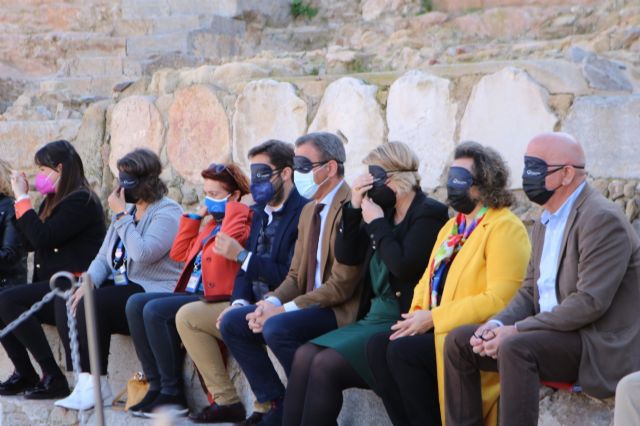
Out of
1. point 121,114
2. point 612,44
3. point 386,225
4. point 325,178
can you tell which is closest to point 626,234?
Result: point 386,225

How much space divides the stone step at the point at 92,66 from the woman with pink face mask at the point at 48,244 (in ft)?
9.04

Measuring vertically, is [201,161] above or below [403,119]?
below

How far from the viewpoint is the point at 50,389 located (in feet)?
24.0

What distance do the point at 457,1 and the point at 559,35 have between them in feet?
4.13

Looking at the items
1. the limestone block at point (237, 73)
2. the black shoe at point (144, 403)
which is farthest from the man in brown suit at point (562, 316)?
the limestone block at point (237, 73)

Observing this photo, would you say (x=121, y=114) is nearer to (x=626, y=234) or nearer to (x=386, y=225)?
(x=386, y=225)

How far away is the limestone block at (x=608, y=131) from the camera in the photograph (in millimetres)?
5758

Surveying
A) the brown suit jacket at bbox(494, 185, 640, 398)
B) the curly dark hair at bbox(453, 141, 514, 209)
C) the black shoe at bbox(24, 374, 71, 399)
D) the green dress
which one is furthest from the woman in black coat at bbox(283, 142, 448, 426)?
the black shoe at bbox(24, 374, 71, 399)

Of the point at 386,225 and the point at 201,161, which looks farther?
the point at 201,161

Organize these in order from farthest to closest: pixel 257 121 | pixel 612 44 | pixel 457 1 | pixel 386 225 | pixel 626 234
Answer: pixel 457 1, pixel 257 121, pixel 612 44, pixel 386 225, pixel 626 234

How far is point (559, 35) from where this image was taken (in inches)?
327

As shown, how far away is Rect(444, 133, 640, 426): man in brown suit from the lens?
483cm

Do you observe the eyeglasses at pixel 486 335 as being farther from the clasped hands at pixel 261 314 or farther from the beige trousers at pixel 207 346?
the beige trousers at pixel 207 346

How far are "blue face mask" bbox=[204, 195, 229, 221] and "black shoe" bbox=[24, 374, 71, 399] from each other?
1400 millimetres
